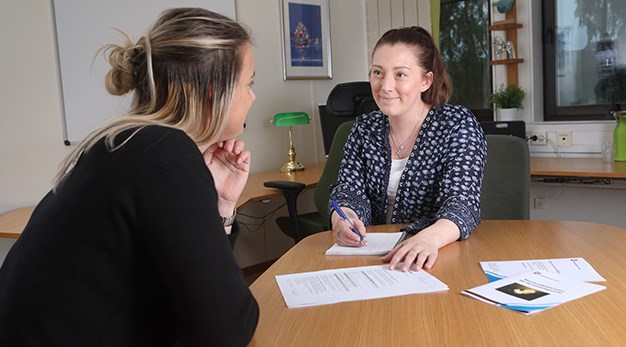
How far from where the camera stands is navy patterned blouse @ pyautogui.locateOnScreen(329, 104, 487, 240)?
1701 millimetres

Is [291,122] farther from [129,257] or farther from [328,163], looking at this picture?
[129,257]

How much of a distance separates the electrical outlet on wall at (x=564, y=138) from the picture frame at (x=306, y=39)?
1663 mm

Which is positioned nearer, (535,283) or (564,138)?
(535,283)

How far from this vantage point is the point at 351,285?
121 centimetres

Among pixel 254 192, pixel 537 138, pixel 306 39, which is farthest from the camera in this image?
pixel 306 39

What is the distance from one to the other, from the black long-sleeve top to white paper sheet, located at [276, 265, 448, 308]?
326 millimetres

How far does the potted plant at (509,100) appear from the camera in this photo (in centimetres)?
371

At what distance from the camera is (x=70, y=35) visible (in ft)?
10.0

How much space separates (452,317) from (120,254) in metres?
0.58

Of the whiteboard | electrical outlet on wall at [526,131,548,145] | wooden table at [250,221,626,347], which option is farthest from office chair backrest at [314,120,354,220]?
electrical outlet on wall at [526,131,548,145]

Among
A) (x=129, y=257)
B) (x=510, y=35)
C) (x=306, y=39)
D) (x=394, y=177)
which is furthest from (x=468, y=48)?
(x=129, y=257)

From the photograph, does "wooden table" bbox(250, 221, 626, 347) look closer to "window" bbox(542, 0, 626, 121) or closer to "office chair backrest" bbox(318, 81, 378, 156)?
"office chair backrest" bbox(318, 81, 378, 156)

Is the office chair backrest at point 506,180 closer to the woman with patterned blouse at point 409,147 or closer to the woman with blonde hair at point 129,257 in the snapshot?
the woman with patterned blouse at point 409,147

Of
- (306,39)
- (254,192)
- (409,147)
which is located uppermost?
(306,39)
